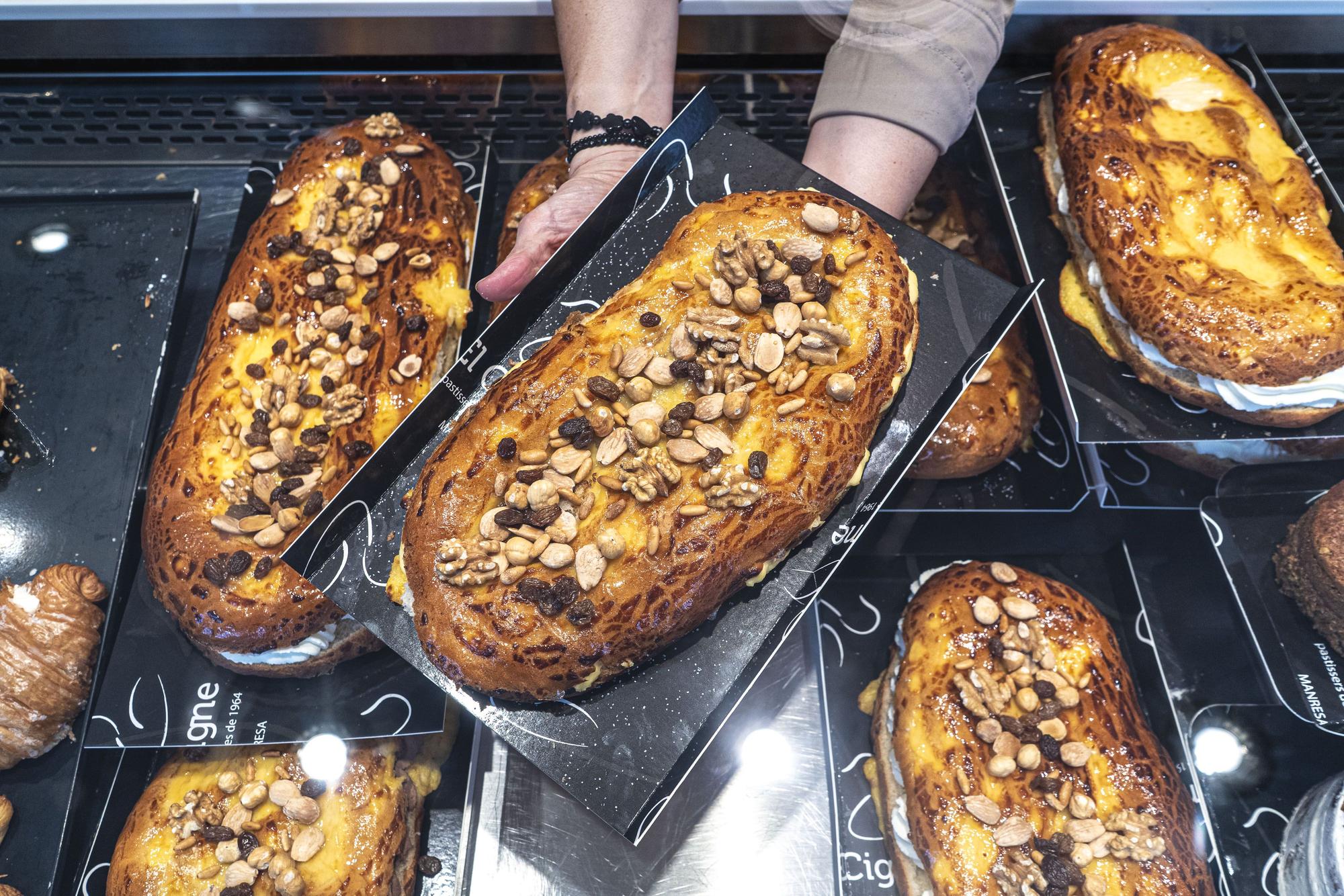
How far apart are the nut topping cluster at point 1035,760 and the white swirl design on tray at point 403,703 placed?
1.39m

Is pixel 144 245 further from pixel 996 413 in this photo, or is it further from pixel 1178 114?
pixel 1178 114

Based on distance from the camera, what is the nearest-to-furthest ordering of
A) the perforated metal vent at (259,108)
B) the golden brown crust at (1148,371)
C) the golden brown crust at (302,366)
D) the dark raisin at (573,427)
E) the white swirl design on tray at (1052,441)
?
the dark raisin at (573,427), the golden brown crust at (302,366), the golden brown crust at (1148,371), the white swirl design on tray at (1052,441), the perforated metal vent at (259,108)

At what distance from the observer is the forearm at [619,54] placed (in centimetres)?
260

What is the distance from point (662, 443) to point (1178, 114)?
2131mm

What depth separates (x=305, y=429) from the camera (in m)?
2.32

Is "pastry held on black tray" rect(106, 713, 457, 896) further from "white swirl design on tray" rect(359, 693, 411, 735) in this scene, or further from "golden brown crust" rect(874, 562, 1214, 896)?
"golden brown crust" rect(874, 562, 1214, 896)

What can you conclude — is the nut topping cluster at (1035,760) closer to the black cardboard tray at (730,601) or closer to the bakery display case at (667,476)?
the bakery display case at (667,476)

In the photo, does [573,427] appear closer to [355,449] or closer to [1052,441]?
[355,449]

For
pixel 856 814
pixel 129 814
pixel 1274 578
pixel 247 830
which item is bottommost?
pixel 129 814

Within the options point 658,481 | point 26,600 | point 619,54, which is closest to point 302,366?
point 26,600

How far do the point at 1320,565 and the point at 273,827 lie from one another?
8.93 feet

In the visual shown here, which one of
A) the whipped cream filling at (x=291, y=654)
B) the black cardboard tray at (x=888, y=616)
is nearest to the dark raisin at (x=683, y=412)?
the black cardboard tray at (x=888, y=616)

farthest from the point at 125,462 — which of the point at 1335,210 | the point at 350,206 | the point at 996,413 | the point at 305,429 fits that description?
the point at 1335,210

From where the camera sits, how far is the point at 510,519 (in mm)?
1920
